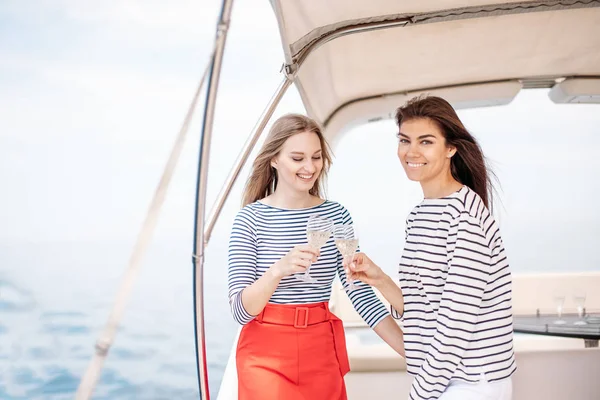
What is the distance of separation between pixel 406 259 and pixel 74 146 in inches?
320

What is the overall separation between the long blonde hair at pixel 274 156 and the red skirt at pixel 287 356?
0.46 m

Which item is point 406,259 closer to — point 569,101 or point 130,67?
point 569,101

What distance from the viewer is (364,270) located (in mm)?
2135

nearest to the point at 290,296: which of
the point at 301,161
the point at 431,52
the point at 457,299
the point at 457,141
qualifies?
the point at 301,161

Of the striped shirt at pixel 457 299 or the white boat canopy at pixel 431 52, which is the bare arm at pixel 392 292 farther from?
the white boat canopy at pixel 431 52

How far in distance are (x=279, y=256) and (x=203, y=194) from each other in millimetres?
365

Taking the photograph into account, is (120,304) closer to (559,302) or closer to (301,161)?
(301,161)

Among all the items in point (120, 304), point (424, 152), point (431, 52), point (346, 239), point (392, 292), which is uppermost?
point (431, 52)

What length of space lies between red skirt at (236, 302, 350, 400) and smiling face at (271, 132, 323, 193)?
41 centimetres

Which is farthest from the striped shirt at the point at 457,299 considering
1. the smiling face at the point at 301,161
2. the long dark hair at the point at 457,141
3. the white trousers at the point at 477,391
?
the smiling face at the point at 301,161

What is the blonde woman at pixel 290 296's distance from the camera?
89.2 inches

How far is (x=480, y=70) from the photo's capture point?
4078 millimetres

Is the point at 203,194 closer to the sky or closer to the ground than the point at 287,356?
closer to the sky

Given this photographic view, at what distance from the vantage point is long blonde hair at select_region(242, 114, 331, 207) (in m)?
2.41
